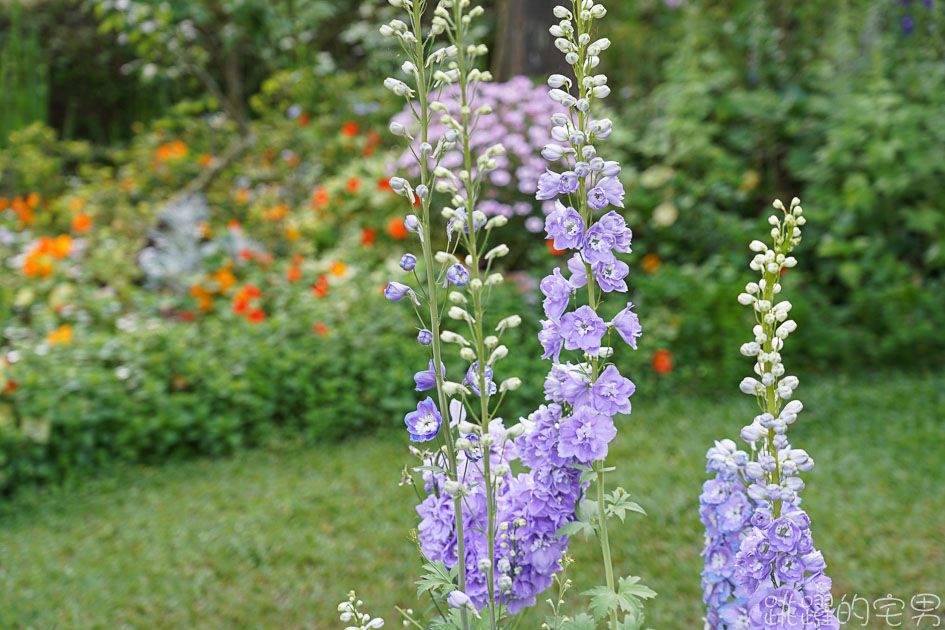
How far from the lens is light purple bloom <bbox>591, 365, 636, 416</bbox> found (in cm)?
126

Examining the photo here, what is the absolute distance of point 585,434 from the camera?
1250mm

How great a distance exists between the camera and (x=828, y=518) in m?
3.12

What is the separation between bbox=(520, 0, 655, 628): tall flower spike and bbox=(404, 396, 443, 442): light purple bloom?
0.15m

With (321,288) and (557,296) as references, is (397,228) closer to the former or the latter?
(321,288)

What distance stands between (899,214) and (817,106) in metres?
0.85

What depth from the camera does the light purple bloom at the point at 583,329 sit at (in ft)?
4.06

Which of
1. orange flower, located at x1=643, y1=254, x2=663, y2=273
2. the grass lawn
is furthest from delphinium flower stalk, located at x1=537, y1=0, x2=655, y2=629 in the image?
orange flower, located at x1=643, y1=254, x2=663, y2=273

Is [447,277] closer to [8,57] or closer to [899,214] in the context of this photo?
[899,214]

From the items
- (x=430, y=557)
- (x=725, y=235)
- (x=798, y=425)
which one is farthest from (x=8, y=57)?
(x=430, y=557)

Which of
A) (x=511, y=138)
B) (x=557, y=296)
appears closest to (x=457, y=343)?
(x=557, y=296)

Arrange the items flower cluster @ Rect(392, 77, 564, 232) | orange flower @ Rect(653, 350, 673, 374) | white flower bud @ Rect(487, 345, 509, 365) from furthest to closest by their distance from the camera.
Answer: flower cluster @ Rect(392, 77, 564, 232), orange flower @ Rect(653, 350, 673, 374), white flower bud @ Rect(487, 345, 509, 365)

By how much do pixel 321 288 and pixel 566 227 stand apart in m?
3.45

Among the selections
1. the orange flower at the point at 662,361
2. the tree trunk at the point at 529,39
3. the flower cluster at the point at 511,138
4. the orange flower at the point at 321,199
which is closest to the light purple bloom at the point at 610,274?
the orange flower at the point at 662,361

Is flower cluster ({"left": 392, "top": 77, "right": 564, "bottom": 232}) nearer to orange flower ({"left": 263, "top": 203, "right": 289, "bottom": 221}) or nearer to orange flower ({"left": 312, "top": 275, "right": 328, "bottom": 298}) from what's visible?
orange flower ({"left": 312, "top": 275, "right": 328, "bottom": 298})
